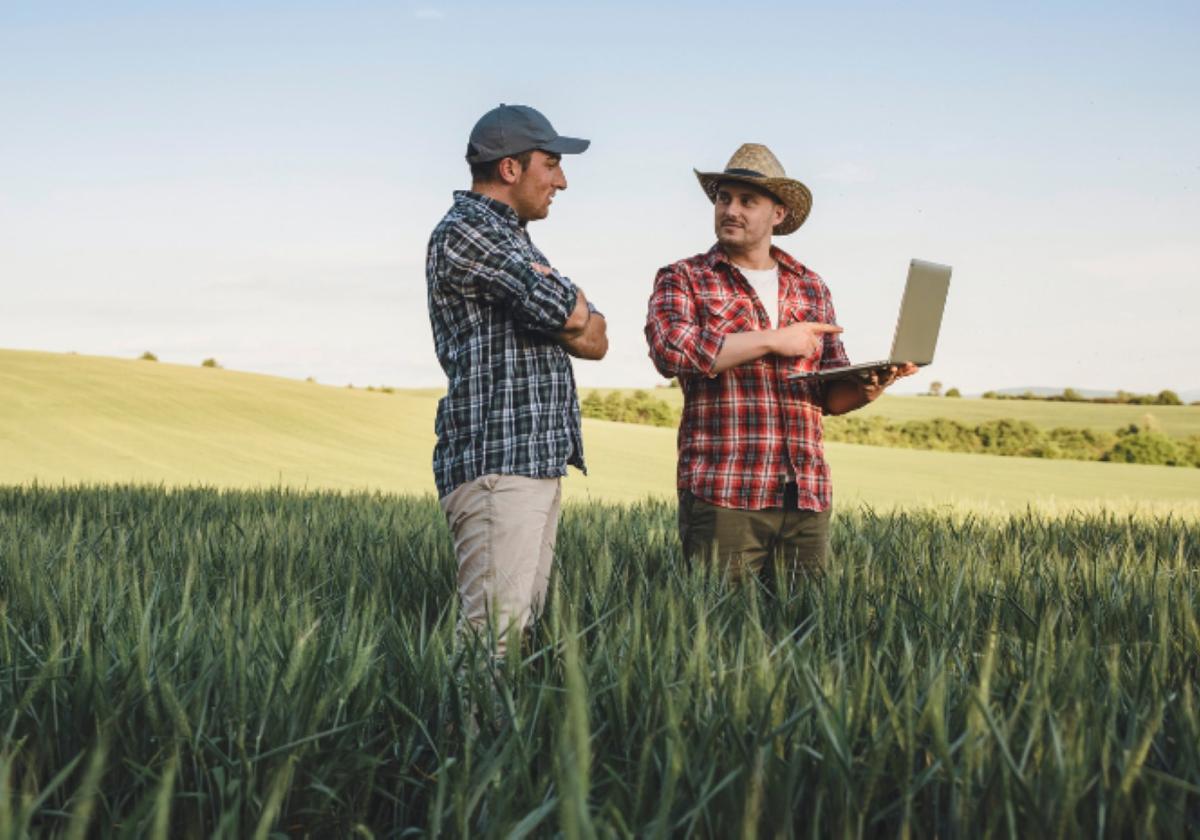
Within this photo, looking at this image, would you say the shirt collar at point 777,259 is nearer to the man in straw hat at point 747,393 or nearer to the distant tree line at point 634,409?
the man in straw hat at point 747,393

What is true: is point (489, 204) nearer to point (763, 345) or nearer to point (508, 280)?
point (508, 280)

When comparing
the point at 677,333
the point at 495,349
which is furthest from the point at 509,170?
the point at 677,333

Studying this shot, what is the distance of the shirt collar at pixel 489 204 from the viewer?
306 cm

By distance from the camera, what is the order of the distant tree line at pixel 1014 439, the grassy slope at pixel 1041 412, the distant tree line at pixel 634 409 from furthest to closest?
1. the grassy slope at pixel 1041 412
2. the distant tree line at pixel 634 409
3. the distant tree line at pixel 1014 439

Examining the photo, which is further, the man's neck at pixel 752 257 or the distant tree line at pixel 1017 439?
the distant tree line at pixel 1017 439

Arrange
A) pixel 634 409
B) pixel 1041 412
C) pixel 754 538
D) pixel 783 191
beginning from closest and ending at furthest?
pixel 754 538
pixel 783 191
pixel 634 409
pixel 1041 412

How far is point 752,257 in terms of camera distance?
3789mm

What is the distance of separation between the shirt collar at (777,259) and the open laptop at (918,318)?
0.67m

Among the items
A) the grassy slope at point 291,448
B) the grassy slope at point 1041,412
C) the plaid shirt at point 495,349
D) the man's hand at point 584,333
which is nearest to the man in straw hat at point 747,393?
the man's hand at point 584,333

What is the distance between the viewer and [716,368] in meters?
3.44

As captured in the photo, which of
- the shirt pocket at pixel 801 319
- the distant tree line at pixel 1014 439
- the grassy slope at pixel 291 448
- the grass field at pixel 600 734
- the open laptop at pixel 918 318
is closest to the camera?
the grass field at pixel 600 734

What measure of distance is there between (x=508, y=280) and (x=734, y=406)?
110cm

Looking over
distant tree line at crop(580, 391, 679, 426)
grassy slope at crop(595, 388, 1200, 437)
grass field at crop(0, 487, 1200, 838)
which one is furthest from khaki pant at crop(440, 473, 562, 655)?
grassy slope at crop(595, 388, 1200, 437)

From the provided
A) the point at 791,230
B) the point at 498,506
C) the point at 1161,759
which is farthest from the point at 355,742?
the point at 791,230
